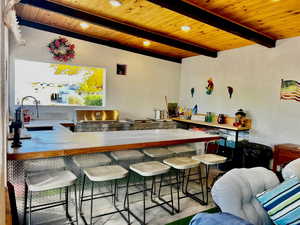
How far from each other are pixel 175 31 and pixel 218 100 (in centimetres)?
197

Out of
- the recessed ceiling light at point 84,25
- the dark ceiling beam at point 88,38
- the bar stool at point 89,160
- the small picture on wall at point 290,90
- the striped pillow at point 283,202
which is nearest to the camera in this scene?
the striped pillow at point 283,202

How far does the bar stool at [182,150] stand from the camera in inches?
121

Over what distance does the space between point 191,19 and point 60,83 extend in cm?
296

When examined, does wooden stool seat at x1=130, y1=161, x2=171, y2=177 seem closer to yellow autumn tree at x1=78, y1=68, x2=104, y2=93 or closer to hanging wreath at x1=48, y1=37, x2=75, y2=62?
yellow autumn tree at x1=78, y1=68, x2=104, y2=93

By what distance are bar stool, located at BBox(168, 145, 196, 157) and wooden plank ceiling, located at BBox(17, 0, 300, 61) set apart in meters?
2.01

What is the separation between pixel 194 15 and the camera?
3057mm

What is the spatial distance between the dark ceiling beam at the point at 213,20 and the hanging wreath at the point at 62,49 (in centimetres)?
270

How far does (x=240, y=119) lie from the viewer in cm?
446

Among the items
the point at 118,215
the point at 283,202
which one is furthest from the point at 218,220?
the point at 118,215

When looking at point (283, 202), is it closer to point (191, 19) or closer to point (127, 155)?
point (127, 155)

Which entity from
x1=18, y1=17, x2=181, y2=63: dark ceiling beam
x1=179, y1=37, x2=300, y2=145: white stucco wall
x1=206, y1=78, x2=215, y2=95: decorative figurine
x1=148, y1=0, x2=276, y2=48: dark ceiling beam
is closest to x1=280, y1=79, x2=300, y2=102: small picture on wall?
x1=179, y1=37, x2=300, y2=145: white stucco wall

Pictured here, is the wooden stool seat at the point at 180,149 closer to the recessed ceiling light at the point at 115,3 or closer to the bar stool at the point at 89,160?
the bar stool at the point at 89,160

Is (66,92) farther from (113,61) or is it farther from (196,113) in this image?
(196,113)

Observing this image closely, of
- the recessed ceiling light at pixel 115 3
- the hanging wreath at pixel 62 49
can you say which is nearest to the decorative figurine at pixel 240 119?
the recessed ceiling light at pixel 115 3
